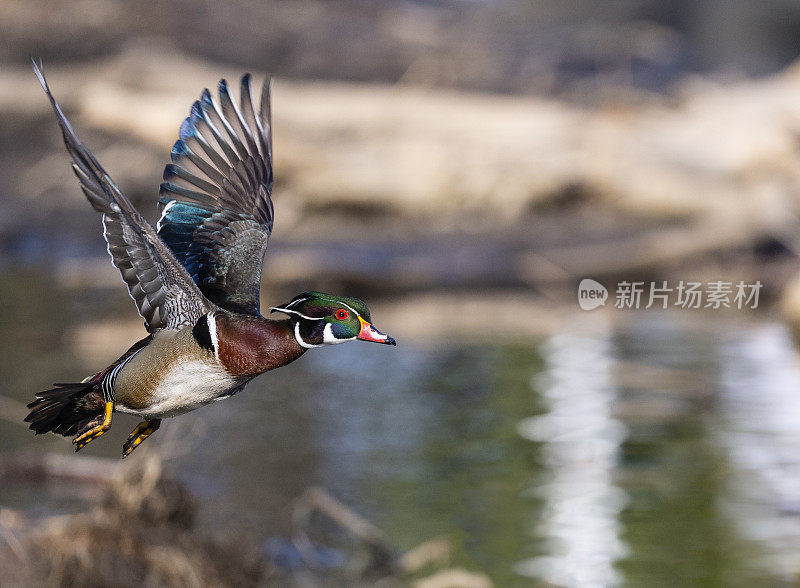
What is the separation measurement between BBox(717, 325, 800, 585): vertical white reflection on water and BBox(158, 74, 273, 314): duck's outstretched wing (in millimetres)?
19075

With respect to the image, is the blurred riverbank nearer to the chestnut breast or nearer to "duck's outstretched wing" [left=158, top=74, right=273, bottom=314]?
"duck's outstretched wing" [left=158, top=74, right=273, bottom=314]

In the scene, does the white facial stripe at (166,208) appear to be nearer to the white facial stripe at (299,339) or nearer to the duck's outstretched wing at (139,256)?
the duck's outstretched wing at (139,256)

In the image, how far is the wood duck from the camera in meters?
0.89

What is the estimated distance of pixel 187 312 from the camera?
0.97 metres

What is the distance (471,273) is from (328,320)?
14.9m

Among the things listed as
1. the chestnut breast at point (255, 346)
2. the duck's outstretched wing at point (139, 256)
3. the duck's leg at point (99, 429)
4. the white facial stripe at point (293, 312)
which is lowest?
the duck's leg at point (99, 429)

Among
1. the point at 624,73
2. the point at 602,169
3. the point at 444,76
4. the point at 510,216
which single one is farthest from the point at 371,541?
the point at 624,73

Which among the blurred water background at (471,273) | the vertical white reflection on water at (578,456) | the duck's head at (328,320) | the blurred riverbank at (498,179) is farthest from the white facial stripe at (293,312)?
the vertical white reflection on water at (578,456)

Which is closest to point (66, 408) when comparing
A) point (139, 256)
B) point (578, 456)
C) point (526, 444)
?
point (139, 256)

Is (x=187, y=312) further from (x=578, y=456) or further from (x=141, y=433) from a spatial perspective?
(x=578, y=456)

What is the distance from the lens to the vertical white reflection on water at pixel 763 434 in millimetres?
19875

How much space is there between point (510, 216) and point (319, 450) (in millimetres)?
8512

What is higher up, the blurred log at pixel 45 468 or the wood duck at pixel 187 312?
the wood duck at pixel 187 312

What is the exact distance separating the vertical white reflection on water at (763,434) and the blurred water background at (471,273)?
7 cm
